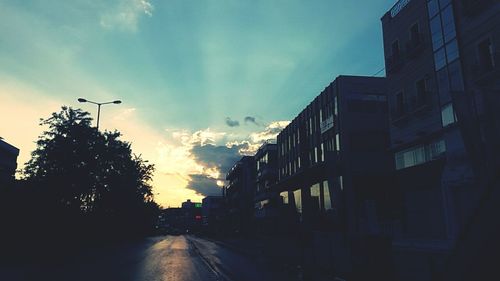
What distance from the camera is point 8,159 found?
128 ft

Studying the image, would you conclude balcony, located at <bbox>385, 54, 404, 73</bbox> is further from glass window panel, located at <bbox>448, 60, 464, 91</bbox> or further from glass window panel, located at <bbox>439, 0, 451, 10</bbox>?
glass window panel, located at <bbox>448, 60, 464, 91</bbox>

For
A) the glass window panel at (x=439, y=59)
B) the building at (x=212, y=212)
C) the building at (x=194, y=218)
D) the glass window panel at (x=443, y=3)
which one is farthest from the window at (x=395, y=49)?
the building at (x=194, y=218)

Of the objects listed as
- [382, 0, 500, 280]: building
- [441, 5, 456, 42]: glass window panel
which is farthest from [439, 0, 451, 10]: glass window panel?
[441, 5, 456, 42]: glass window panel

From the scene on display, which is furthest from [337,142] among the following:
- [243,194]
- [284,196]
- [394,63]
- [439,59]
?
[243,194]

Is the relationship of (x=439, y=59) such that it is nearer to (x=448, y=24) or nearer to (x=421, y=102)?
(x=448, y=24)

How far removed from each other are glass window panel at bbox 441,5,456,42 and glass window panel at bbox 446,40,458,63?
281 millimetres

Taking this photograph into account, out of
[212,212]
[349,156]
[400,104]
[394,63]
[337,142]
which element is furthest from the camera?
[212,212]

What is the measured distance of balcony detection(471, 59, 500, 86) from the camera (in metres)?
15.2

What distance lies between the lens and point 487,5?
15.8 m

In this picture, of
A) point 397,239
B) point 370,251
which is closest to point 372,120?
point 397,239

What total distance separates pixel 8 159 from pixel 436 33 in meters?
40.1

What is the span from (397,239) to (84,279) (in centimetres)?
1536

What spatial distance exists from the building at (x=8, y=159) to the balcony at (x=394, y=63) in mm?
34614

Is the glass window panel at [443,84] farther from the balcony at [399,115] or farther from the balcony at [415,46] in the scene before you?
the balcony at [399,115]
